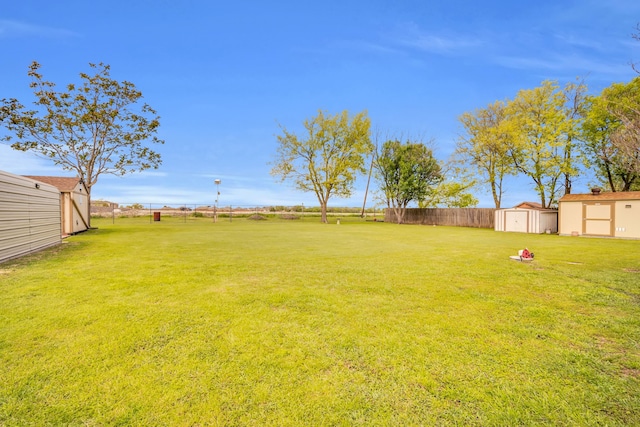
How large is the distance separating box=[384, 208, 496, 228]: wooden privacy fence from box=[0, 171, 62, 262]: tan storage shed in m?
26.8

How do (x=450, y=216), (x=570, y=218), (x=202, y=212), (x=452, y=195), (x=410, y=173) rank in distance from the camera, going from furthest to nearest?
(x=202, y=212) → (x=410, y=173) → (x=452, y=195) → (x=450, y=216) → (x=570, y=218)

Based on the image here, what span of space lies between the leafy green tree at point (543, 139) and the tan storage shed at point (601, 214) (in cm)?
602

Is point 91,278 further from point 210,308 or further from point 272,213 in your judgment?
point 272,213

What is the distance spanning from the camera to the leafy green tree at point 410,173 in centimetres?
2856

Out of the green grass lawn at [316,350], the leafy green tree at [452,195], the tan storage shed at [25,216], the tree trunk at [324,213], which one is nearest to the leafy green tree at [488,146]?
the leafy green tree at [452,195]

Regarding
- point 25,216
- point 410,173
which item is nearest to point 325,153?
point 410,173

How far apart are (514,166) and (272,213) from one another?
25547 mm

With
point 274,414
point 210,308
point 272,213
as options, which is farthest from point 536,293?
point 272,213

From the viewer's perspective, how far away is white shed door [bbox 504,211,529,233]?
753 inches

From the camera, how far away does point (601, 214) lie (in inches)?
613

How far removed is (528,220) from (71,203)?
2684 centimetres

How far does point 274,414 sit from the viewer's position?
181 centimetres

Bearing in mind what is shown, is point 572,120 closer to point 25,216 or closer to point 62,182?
point 25,216

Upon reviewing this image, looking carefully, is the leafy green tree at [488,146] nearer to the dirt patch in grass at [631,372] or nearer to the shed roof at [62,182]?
the dirt patch in grass at [631,372]
